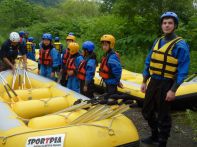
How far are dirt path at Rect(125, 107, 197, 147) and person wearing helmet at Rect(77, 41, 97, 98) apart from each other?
0.96m

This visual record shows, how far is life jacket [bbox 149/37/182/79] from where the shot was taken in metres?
4.04

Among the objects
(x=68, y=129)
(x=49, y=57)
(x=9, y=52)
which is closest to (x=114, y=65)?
(x=68, y=129)

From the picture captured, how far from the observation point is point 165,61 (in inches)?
160

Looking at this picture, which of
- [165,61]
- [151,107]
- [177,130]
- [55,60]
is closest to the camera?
[165,61]

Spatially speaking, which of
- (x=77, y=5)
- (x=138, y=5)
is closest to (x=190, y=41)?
(x=138, y=5)

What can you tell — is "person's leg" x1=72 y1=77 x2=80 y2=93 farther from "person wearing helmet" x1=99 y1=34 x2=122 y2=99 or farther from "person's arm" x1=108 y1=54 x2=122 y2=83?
"person's arm" x1=108 y1=54 x2=122 y2=83

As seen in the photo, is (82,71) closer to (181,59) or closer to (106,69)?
(106,69)

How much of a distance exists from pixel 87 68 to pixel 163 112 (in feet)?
6.82

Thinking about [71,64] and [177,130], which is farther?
[71,64]

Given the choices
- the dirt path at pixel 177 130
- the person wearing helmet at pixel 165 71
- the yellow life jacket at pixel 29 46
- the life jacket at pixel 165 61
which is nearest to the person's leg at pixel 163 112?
the person wearing helmet at pixel 165 71

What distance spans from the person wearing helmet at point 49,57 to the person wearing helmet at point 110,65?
66.8 inches

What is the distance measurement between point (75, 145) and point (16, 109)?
158cm

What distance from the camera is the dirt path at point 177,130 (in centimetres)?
499

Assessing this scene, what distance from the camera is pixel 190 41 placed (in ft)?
30.1
